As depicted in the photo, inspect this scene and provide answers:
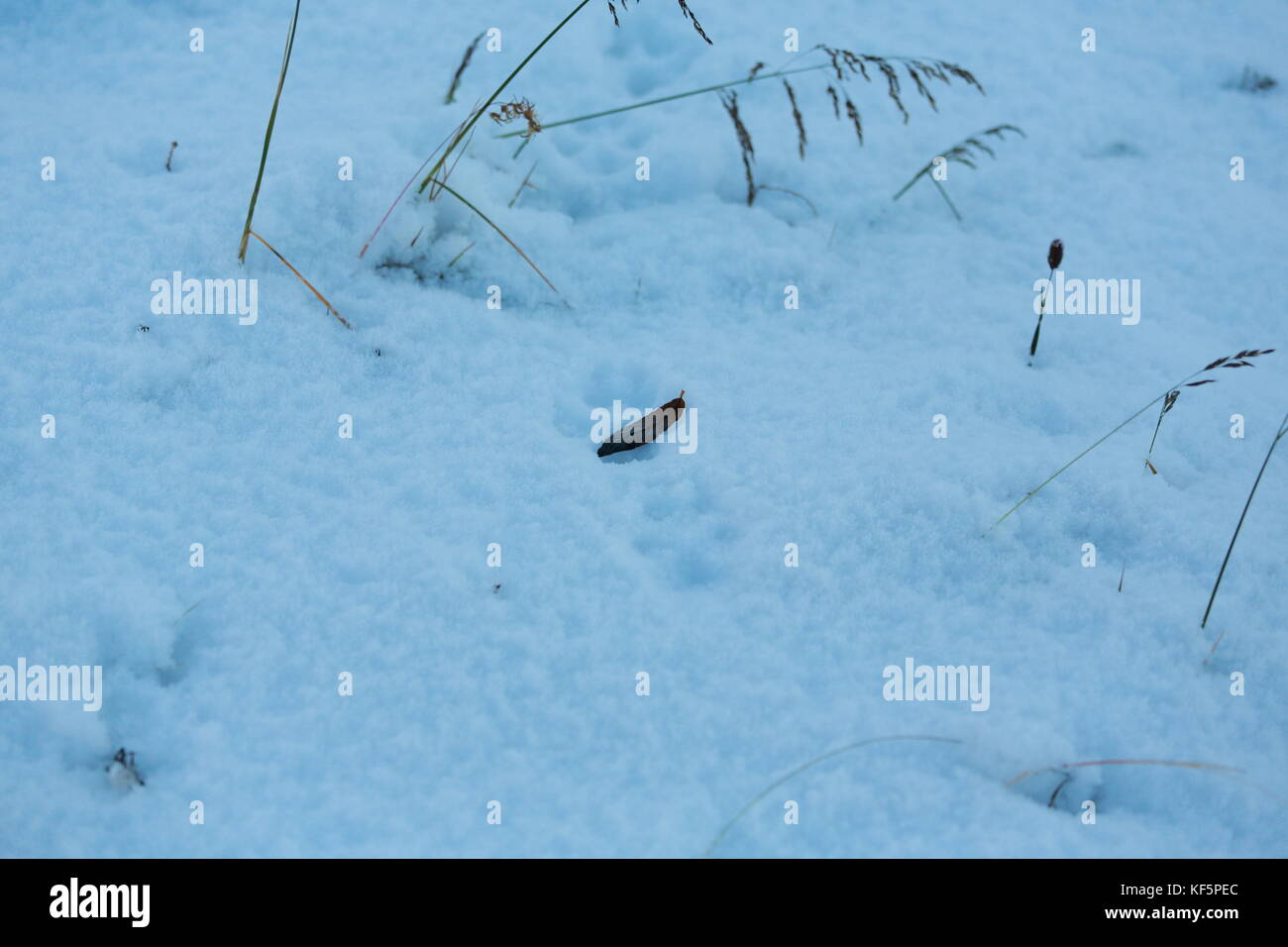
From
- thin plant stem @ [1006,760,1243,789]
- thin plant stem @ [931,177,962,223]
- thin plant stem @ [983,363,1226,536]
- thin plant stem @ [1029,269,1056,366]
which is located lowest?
thin plant stem @ [1006,760,1243,789]

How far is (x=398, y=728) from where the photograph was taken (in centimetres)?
151

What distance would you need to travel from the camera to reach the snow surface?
1463mm

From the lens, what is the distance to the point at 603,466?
196 centimetres

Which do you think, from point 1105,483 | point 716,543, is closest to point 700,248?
point 716,543

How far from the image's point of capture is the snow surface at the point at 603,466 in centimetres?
146

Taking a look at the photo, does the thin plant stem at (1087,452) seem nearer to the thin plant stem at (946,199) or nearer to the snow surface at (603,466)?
the snow surface at (603,466)

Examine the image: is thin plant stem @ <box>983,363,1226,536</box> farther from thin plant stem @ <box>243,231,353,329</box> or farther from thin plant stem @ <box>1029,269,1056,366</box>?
thin plant stem @ <box>243,231,353,329</box>

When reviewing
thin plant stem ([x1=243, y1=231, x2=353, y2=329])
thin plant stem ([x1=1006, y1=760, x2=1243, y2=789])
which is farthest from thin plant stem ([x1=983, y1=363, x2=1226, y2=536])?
thin plant stem ([x1=243, y1=231, x2=353, y2=329])

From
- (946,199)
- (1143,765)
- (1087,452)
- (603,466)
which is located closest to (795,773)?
(1143,765)

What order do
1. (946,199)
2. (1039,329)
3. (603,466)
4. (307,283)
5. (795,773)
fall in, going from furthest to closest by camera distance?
(946,199), (1039,329), (307,283), (603,466), (795,773)

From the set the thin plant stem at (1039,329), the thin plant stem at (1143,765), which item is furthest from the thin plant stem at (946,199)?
the thin plant stem at (1143,765)

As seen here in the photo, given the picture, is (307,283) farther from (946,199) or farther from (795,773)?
(946,199)

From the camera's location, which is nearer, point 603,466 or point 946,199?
point 603,466
